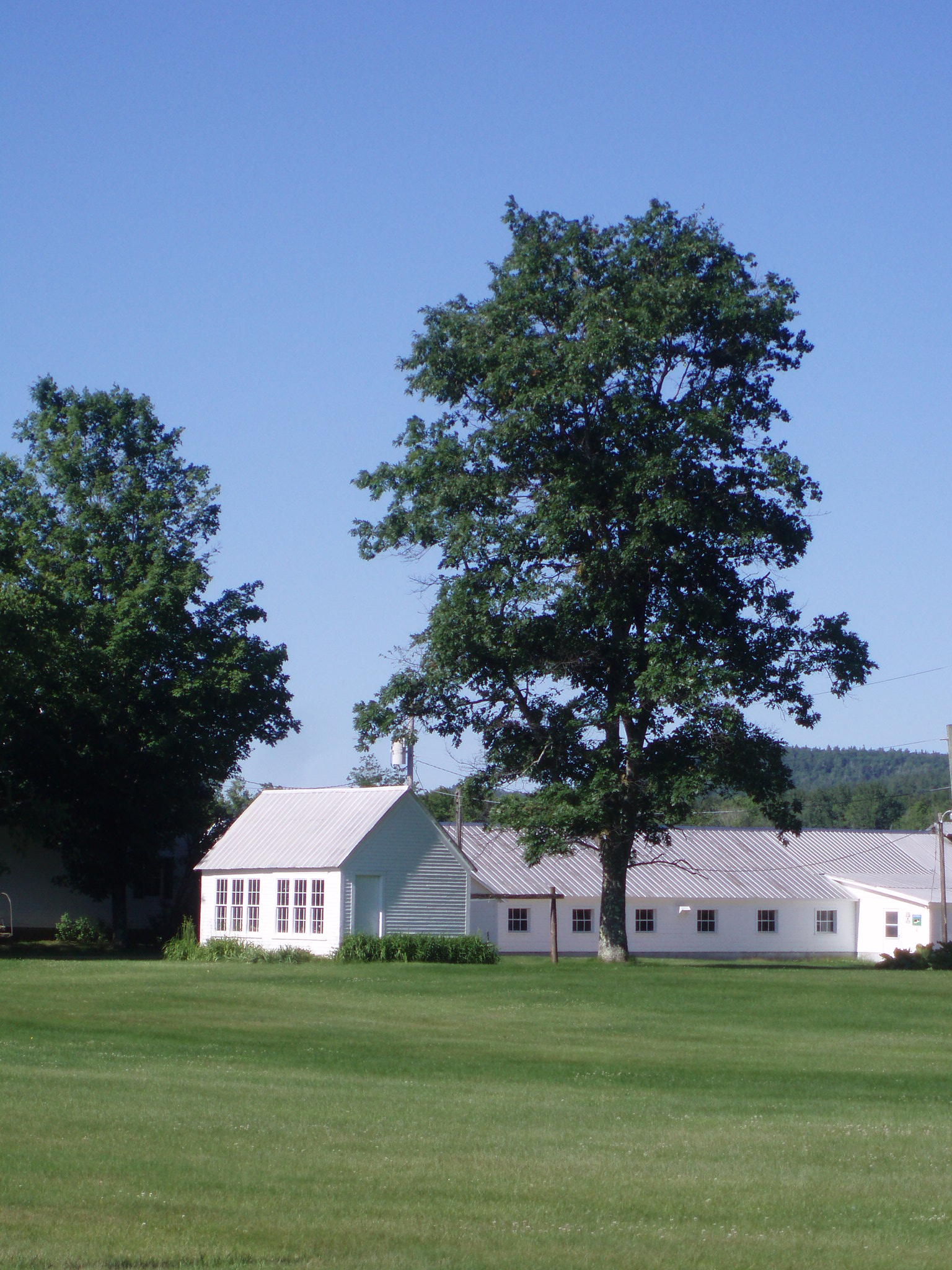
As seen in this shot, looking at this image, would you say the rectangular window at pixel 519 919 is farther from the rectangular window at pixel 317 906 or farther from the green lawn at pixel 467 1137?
the green lawn at pixel 467 1137

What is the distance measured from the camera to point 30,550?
178ft

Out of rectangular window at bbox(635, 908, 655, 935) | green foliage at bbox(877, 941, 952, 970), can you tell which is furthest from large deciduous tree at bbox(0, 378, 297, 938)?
green foliage at bbox(877, 941, 952, 970)

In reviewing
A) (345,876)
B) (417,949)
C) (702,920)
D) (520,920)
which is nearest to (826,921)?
(702,920)

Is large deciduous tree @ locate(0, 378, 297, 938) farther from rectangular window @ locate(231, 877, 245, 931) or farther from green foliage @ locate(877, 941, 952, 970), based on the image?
green foliage @ locate(877, 941, 952, 970)

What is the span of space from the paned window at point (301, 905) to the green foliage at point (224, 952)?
120 cm

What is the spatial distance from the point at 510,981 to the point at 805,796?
131171 mm

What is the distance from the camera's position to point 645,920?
6203cm

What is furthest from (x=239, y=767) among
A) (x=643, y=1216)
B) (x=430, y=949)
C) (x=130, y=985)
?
(x=643, y=1216)

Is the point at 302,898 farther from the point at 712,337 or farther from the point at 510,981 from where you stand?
the point at 712,337

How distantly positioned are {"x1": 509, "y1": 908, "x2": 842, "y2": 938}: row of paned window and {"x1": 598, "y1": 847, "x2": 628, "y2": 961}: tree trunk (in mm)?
17108

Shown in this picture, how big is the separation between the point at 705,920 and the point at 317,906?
73.0 feet

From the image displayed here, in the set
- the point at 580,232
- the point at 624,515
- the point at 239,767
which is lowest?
the point at 239,767

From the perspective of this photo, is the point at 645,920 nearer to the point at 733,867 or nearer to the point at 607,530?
the point at 733,867

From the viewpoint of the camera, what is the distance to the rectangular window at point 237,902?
50.7 meters
